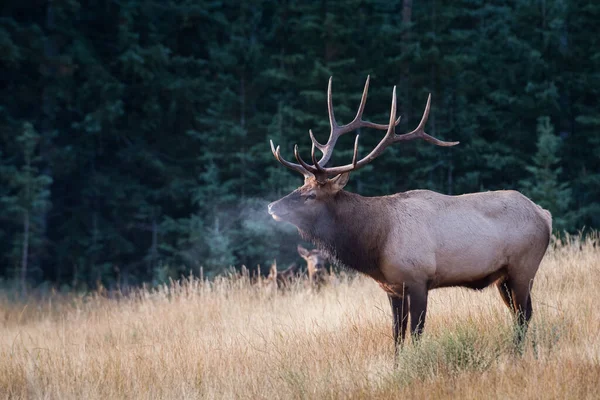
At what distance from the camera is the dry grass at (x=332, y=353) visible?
518 centimetres

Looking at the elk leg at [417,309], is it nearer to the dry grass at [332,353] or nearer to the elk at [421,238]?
the elk at [421,238]

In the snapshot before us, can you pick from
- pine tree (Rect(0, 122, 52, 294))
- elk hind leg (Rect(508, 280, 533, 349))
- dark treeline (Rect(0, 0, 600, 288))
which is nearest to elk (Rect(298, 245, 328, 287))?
elk hind leg (Rect(508, 280, 533, 349))

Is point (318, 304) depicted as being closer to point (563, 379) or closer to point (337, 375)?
point (337, 375)

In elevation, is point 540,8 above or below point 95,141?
above

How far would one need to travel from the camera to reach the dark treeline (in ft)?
69.9

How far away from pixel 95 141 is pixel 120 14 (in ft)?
12.8

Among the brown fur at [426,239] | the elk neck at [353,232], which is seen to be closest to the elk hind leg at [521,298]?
the brown fur at [426,239]

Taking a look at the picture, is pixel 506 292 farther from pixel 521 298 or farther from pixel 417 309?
pixel 417 309

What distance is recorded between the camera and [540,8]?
23.6 meters

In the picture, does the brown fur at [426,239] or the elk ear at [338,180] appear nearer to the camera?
the brown fur at [426,239]

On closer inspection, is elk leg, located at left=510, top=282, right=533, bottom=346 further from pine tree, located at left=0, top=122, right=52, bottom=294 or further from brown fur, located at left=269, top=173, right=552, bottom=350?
pine tree, located at left=0, top=122, right=52, bottom=294

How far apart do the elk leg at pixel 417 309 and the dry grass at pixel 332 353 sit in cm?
26

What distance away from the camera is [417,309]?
19.8 ft

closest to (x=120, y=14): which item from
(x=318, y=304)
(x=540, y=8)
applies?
(x=540, y=8)
